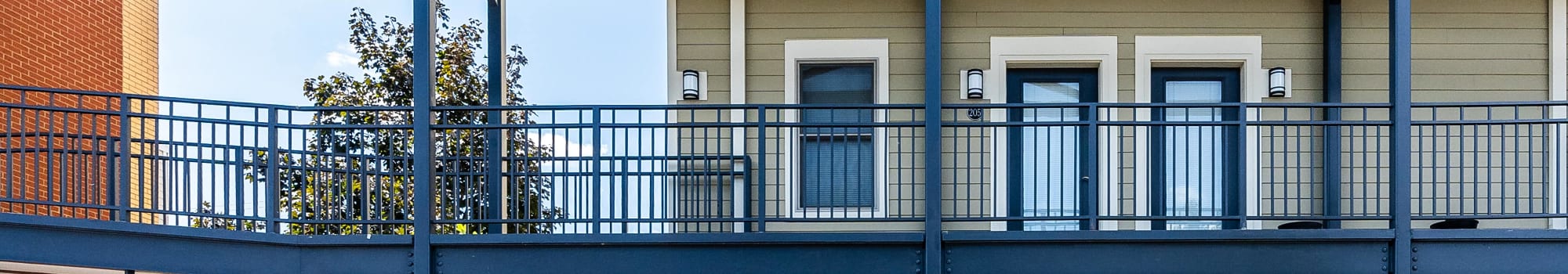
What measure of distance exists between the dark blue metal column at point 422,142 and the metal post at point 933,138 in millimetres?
2383

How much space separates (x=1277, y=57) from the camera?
789 centimetres

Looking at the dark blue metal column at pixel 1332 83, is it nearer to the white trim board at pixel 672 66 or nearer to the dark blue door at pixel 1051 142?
the dark blue door at pixel 1051 142

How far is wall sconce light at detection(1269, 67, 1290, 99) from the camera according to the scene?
769cm

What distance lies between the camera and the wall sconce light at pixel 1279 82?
7688mm

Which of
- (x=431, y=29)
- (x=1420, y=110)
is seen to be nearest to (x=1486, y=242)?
(x=1420, y=110)

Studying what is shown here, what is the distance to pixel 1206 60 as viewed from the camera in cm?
785

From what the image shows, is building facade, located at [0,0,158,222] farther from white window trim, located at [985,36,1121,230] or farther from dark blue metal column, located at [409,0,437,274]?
white window trim, located at [985,36,1121,230]

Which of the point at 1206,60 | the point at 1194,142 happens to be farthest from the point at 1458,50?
the point at 1194,142

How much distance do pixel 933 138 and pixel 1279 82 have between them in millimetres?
2901

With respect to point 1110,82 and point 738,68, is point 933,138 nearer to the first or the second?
point 738,68

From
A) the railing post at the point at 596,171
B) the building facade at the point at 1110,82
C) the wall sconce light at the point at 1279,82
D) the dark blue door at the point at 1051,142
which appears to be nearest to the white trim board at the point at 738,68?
the building facade at the point at 1110,82

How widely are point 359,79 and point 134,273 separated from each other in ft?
18.5

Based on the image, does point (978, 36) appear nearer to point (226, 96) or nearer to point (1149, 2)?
point (1149, 2)

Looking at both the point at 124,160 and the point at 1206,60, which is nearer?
the point at 124,160
